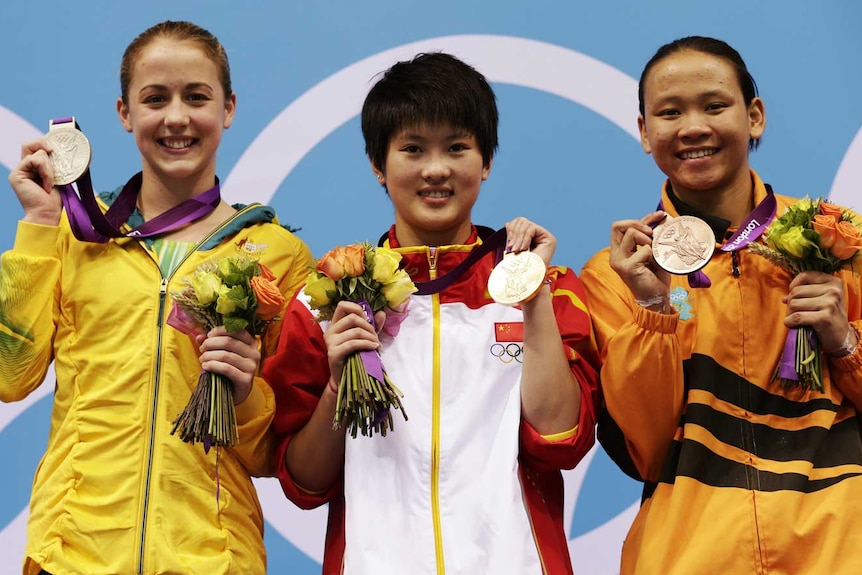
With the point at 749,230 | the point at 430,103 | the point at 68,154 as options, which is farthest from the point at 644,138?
the point at 68,154

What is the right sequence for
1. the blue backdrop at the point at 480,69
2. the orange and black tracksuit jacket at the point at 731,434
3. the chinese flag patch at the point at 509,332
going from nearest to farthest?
the orange and black tracksuit jacket at the point at 731,434 < the chinese flag patch at the point at 509,332 < the blue backdrop at the point at 480,69

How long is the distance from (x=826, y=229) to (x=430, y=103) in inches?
36.4

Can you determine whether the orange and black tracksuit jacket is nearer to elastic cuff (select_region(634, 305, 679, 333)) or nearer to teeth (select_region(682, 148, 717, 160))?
elastic cuff (select_region(634, 305, 679, 333))

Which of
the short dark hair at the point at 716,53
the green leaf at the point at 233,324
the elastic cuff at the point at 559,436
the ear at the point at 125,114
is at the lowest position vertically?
the elastic cuff at the point at 559,436

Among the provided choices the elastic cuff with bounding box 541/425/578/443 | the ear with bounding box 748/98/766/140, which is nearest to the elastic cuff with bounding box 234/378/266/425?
the elastic cuff with bounding box 541/425/578/443

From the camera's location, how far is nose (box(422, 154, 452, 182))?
9.07ft

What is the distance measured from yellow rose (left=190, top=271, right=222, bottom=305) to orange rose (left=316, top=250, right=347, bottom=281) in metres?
0.22

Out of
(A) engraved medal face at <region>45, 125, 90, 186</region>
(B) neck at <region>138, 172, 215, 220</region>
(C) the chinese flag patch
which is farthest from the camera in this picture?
(B) neck at <region>138, 172, 215, 220</region>

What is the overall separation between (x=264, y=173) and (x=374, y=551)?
1.59m

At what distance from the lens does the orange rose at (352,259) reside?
2541 millimetres

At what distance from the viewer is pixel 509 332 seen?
2.68m

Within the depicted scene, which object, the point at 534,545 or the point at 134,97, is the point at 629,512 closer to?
the point at 534,545

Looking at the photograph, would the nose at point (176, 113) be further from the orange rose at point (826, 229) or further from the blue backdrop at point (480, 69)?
the orange rose at point (826, 229)

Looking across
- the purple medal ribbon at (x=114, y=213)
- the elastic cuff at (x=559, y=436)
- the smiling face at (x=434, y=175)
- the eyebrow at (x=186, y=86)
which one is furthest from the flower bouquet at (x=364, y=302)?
the eyebrow at (x=186, y=86)
